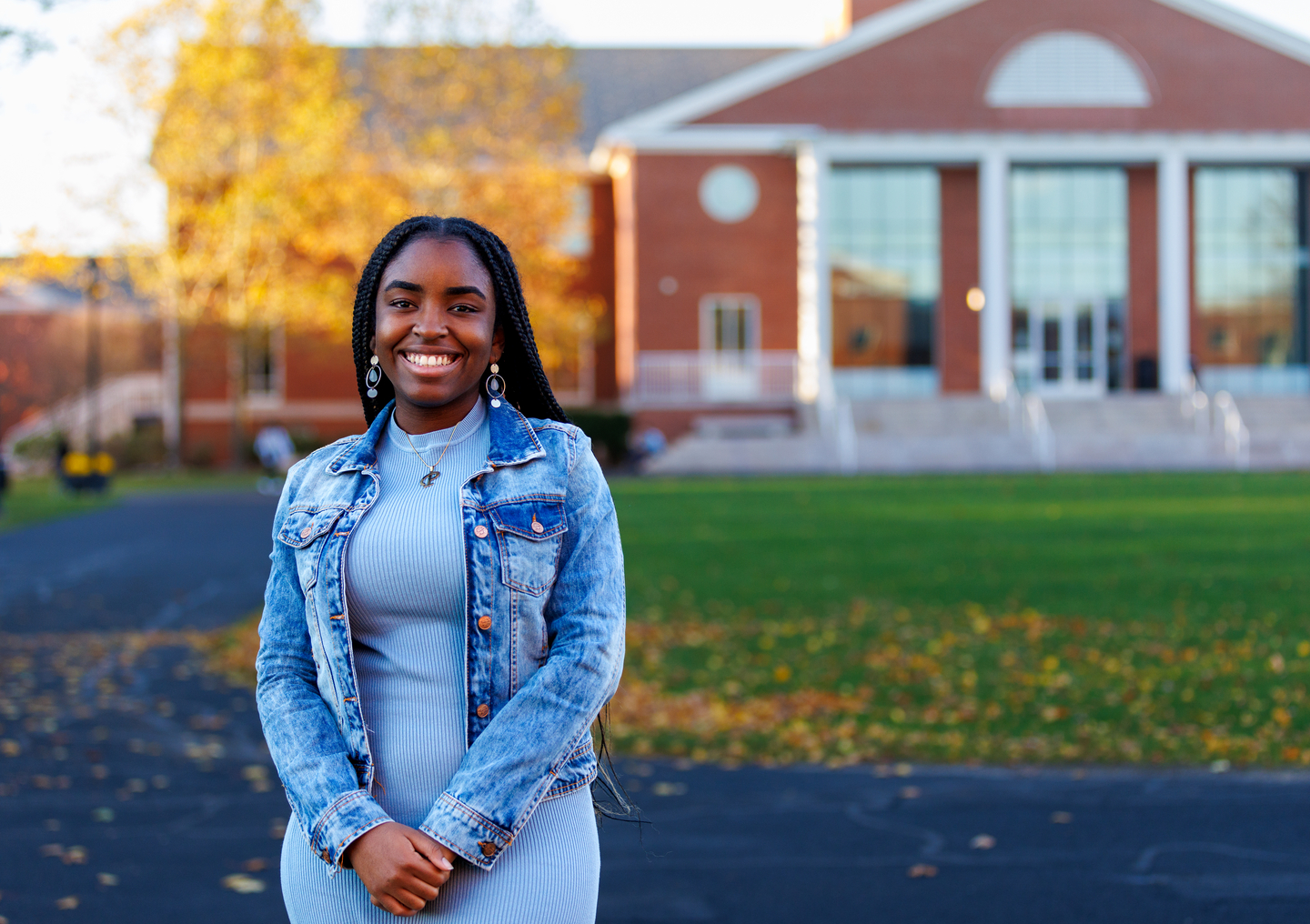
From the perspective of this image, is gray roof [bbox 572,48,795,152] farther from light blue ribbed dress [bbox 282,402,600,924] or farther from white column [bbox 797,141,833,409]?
light blue ribbed dress [bbox 282,402,600,924]

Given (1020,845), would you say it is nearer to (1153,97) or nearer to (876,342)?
(876,342)

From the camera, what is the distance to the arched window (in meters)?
37.2

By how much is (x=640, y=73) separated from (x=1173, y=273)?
19686mm

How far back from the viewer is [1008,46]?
122 ft

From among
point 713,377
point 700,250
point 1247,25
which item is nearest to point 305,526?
point 713,377

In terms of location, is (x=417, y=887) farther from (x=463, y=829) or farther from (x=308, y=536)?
(x=308, y=536)

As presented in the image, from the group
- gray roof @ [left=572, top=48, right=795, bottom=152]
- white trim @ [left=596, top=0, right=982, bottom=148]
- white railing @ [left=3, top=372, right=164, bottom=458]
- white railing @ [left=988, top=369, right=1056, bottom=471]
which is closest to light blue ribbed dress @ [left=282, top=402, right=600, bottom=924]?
white railing @ [left=988, top=369, right=1056, bottom=471]

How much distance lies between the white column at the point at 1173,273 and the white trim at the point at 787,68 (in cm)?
703

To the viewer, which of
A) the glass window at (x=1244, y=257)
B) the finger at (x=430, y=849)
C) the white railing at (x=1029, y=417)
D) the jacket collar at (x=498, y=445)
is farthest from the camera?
the glass window at (x=1244, y=257)

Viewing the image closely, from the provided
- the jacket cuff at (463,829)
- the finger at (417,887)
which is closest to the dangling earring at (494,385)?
the jacket cuff at (463,829)

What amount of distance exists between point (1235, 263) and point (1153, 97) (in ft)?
17.2

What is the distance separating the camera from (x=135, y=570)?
15656 mm

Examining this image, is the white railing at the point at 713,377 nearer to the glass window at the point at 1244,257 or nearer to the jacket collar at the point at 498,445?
the glass window at the point at 1244,257

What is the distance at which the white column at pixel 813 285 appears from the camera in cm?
3606
